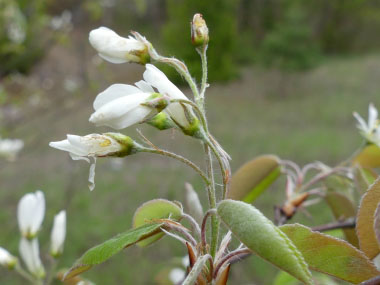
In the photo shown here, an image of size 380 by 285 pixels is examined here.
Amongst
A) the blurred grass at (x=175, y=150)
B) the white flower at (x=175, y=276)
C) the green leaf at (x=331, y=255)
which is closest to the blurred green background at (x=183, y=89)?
the blurred grass at (x=175, y=150)

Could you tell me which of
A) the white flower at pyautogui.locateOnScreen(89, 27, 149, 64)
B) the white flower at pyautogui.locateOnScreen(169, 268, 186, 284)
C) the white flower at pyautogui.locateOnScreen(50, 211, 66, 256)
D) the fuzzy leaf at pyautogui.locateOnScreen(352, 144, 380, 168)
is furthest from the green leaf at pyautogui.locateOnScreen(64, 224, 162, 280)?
the white flower at pyautogui.locateOnScreen(169, 268, 186, 284)

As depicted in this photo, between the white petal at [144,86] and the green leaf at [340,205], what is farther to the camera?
the green leaf at [340,205]

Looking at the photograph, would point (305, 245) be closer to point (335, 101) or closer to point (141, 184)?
point (141, 184)

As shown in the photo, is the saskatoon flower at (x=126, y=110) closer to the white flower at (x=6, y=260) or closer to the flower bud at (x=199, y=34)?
the flower bud at (x=199, y=34)

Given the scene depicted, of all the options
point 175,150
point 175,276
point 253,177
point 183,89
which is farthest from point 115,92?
point 175,150

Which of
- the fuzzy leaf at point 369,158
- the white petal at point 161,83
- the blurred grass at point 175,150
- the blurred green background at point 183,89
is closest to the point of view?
the white petal at point 161,83
